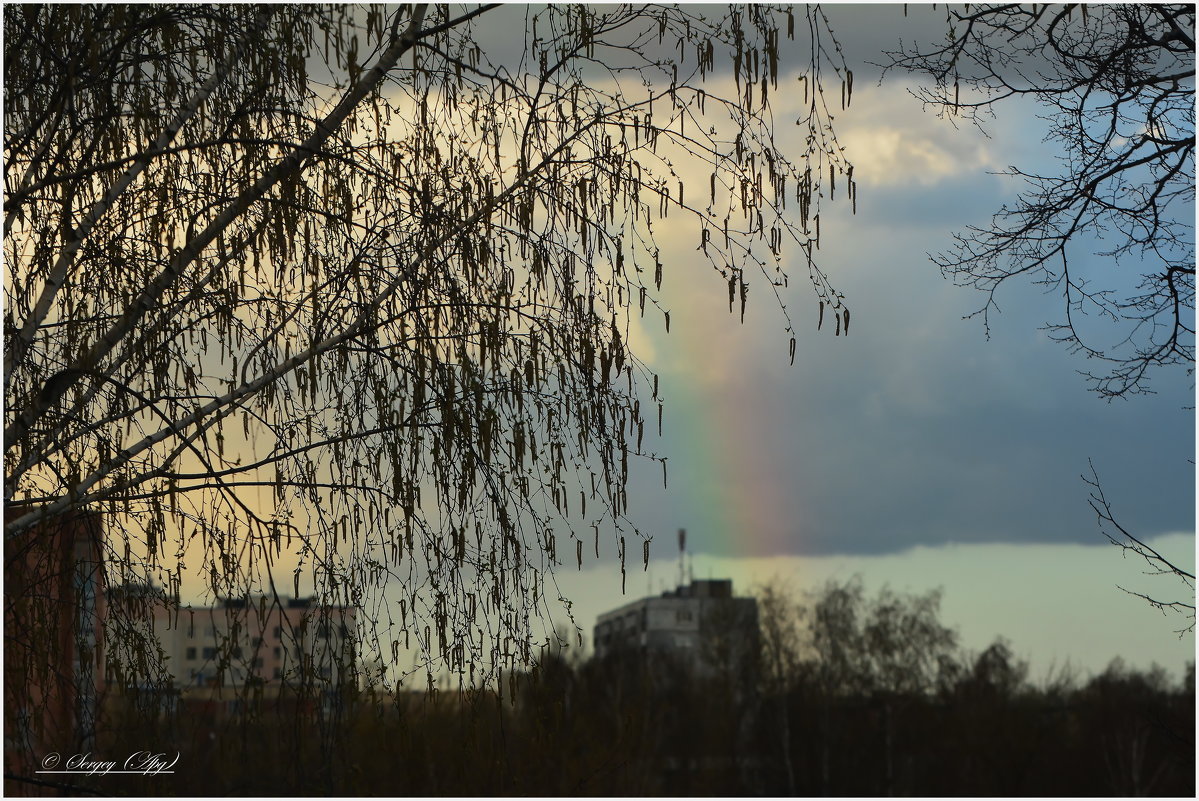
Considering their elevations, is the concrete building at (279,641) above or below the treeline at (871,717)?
above

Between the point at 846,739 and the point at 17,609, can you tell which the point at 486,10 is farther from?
the point at 846,739

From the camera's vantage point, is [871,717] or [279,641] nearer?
[279,641]

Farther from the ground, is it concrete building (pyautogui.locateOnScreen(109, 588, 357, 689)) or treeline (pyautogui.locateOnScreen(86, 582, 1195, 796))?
concrete building (pyautogui.locateOnScreen(109, 588, 357, 689))

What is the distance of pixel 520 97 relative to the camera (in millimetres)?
4250

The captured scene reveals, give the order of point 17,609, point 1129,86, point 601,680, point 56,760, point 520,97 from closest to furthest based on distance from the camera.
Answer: point 17,609
point 520,97
point 56,760
point 1129,86
point 601,680

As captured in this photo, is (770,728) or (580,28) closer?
(580,28)

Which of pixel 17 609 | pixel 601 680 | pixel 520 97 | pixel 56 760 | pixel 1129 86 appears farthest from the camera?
pixel 601 680

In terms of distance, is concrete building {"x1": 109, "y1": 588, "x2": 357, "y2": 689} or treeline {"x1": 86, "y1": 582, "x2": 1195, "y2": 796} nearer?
concrete building {"x1": 109, "y1": 588, "x2": 357, "y2": 689}

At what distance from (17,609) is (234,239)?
1.28 meters

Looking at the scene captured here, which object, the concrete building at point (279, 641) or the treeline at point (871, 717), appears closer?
the concrete building at point (279, 641)

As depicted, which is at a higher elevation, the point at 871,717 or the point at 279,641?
the point at 279,641

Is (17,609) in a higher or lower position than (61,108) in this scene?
lower

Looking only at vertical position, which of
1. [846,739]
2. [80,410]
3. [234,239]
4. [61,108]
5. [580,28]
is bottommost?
[846,739]

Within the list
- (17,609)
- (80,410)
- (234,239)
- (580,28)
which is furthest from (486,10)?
(17,609)
